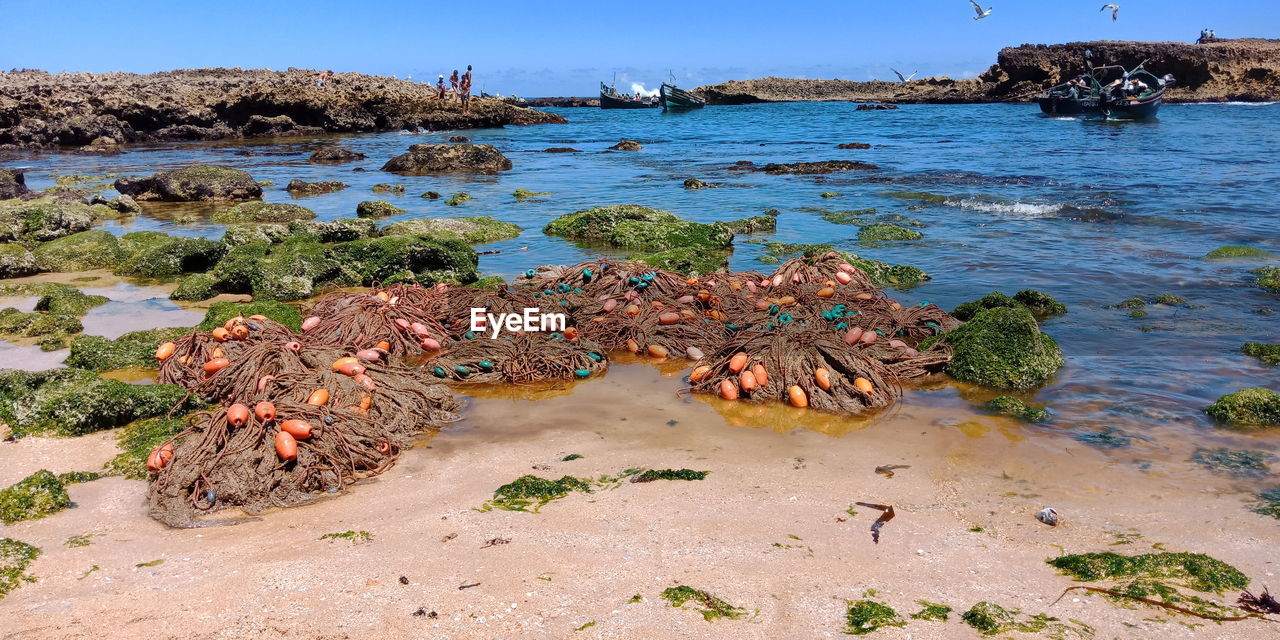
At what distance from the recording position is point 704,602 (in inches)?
141

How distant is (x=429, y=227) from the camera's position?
1373 centimetres

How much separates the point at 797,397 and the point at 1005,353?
79.4 inches

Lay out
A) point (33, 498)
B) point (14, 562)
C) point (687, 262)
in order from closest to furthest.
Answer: point (14, 562), point (33, 498), point (687, 262)

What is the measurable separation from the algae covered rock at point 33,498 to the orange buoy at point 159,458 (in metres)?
0.43

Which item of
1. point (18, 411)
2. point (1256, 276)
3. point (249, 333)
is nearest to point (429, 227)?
point (249, 333)

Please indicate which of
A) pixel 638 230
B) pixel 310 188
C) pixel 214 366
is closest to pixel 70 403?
pixel 214 366

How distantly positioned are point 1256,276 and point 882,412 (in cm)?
725

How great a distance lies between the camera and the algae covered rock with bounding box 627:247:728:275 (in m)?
10.4

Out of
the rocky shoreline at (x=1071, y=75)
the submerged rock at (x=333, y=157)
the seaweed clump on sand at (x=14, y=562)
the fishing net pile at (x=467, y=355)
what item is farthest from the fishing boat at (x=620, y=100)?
the seaweed clump on sand at (x=14, y=562)

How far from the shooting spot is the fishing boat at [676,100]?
7525 cm

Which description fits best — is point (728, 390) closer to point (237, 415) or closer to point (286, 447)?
point (286, 447)

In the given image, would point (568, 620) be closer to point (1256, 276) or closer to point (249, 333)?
point (249, 333)

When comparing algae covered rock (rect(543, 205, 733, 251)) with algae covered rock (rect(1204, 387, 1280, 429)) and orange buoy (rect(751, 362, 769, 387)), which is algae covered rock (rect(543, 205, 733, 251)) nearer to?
orange buoy (rect(751, 362, 769, 387))

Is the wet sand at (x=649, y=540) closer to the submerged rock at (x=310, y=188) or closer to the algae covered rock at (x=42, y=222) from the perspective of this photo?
the algae covered rock at (x=42, y=222)
